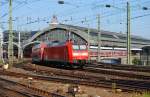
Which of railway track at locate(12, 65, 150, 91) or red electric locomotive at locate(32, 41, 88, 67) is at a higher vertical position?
red electric locomotive at locate(32, 41, 88, 67)

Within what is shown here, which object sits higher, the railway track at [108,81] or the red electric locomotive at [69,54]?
the red electric locomotive at [69,54]

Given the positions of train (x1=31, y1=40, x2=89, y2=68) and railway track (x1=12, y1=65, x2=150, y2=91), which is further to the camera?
train (x1=31, y1=40, x2=89, y2=68)

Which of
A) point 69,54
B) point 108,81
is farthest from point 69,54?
point 108,81

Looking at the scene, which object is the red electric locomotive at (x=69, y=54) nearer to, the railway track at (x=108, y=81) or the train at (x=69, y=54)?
the train at (x=69, y=54)

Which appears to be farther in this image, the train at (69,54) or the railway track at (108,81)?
the train at (69,54)

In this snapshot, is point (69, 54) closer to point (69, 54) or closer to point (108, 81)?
point (69, 54)

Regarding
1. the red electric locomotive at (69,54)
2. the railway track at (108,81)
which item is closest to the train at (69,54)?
the red electric locomotive at (69,54)

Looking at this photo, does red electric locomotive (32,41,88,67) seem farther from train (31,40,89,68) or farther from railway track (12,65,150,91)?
railway track (12,65,150,91)

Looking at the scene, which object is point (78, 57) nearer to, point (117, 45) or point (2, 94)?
point (2, 94)

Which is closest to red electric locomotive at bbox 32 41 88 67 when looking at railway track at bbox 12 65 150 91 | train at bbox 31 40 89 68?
train at bbox 31 40 89 68

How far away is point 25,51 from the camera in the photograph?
315 feet

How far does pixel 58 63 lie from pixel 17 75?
9976 millimetres

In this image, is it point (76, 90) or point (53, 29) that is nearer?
point (76, 90)

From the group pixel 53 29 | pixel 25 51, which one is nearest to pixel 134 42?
pixel 53 29
